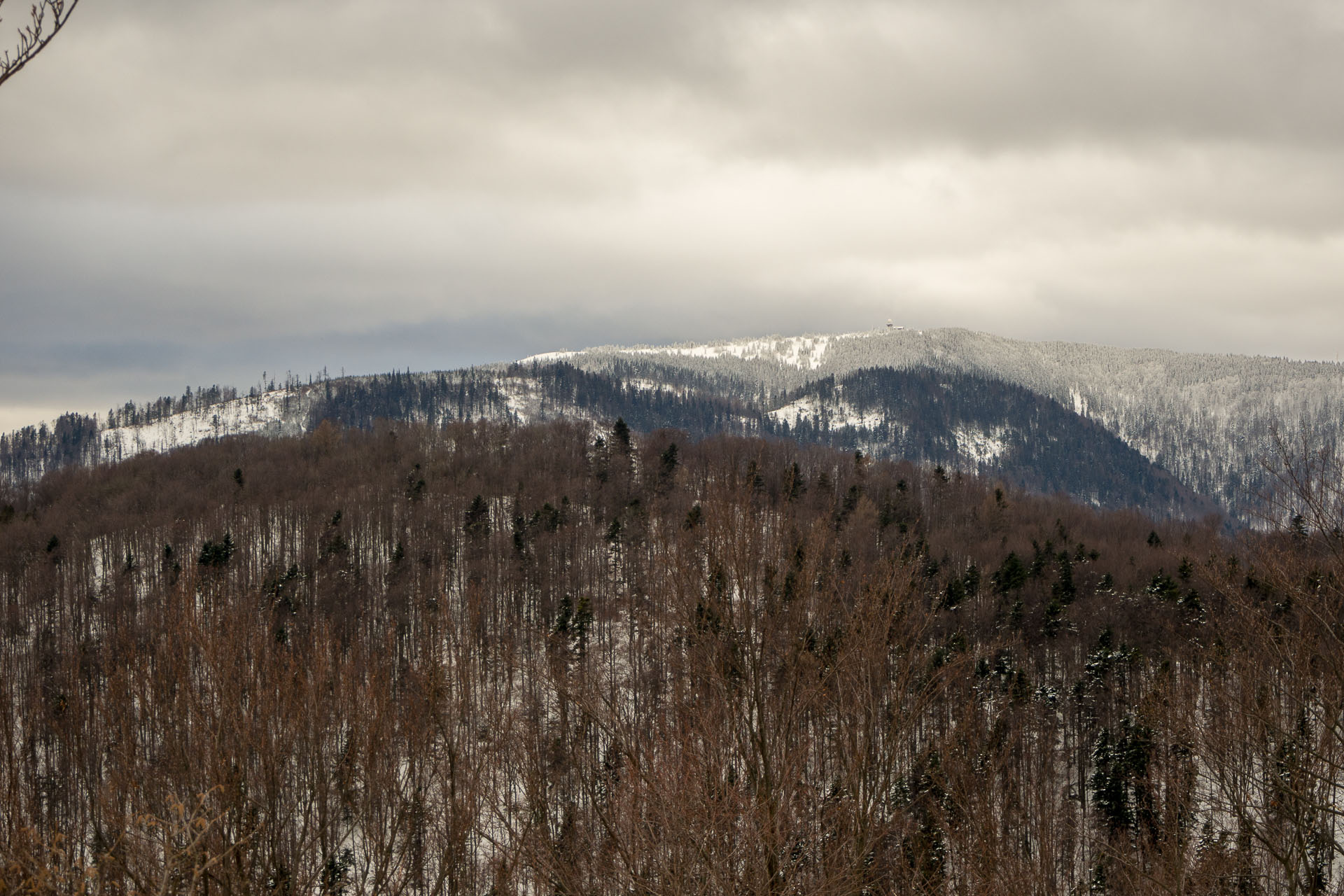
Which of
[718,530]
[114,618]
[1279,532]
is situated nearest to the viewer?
[718,530]

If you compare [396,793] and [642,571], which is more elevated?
[396,793]

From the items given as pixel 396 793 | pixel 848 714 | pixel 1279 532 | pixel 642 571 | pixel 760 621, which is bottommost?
pixel 642 571

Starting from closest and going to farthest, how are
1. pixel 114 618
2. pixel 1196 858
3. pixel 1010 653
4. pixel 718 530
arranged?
pixel 718 530 → pixel 1196 858 → pixel 1010 653 → pixel 114 618

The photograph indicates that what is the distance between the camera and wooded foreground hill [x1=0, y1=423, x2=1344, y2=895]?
15594mm

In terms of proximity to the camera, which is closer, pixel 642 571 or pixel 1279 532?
pixel 1279 532

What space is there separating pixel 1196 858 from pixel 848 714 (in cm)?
1468

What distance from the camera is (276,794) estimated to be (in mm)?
18469

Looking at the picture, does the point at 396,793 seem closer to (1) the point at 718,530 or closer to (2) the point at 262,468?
(1) the point at 718,530

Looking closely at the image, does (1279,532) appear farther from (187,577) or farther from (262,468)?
(262,468)

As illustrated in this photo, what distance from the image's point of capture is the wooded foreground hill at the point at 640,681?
51.2 ft

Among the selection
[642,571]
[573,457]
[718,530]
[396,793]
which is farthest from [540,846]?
[573,457]

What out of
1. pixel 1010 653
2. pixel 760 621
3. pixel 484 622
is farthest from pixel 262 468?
pixel 760 621

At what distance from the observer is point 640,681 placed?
244 feet

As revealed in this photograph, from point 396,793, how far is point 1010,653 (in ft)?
197
